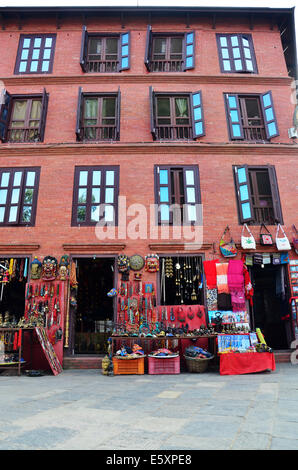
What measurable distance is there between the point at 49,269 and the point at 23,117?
258 inches

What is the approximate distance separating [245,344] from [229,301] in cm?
178

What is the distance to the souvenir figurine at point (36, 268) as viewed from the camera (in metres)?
10.1

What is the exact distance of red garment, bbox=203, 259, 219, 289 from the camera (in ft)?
33.0

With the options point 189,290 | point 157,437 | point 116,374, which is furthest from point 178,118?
point 157,437

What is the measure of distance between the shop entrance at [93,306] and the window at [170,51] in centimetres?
840

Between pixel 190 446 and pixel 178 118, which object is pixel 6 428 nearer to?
pixel 190 446

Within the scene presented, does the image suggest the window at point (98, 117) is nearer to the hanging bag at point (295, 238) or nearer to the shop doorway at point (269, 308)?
the hanging bag at point (295, 238)

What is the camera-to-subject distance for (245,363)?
27.0 ft

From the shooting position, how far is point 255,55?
1322cm

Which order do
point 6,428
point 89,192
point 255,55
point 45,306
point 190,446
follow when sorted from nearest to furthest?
point 190,446, point 6,428, point 45,306, point 89,192, point 255,55

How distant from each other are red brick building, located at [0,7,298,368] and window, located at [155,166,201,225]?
0.04 meters

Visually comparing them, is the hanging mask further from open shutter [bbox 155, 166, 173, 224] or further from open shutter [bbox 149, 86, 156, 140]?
open shutter [bbox 149, 86, 156, 140]

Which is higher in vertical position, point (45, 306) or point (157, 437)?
point (45, 306)

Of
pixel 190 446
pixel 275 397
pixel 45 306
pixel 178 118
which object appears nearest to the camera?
pixel 190 446
